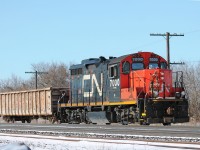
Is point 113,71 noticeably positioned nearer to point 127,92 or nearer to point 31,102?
point 127,92

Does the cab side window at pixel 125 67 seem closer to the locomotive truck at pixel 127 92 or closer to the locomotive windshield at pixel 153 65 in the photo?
the locomotive truck at pixel 127 92

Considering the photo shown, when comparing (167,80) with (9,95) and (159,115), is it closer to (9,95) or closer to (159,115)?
(159,115)

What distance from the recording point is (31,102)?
116ft

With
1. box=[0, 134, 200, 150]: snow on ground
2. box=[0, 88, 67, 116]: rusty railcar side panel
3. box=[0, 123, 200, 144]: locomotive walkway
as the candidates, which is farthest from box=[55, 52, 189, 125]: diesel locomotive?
box=[0, 134, 200, 150]: snow on ground

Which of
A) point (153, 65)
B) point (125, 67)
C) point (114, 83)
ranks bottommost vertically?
point (114, 83)

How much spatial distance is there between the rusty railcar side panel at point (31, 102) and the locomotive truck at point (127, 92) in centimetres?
251

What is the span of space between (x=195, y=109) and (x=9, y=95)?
1629 cm

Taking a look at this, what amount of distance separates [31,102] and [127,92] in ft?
46.1

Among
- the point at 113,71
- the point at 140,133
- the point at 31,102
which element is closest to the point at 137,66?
the point at 113,71

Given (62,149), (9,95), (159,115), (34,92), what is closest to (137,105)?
(159,115)

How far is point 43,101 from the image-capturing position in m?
33.5

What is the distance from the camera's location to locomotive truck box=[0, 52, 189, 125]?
72.4 feet

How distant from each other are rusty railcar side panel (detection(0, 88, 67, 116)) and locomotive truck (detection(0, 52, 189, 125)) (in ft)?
8.24

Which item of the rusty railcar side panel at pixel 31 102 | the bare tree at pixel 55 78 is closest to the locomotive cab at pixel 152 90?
the rusty railcar side panel at pixel 31 102
